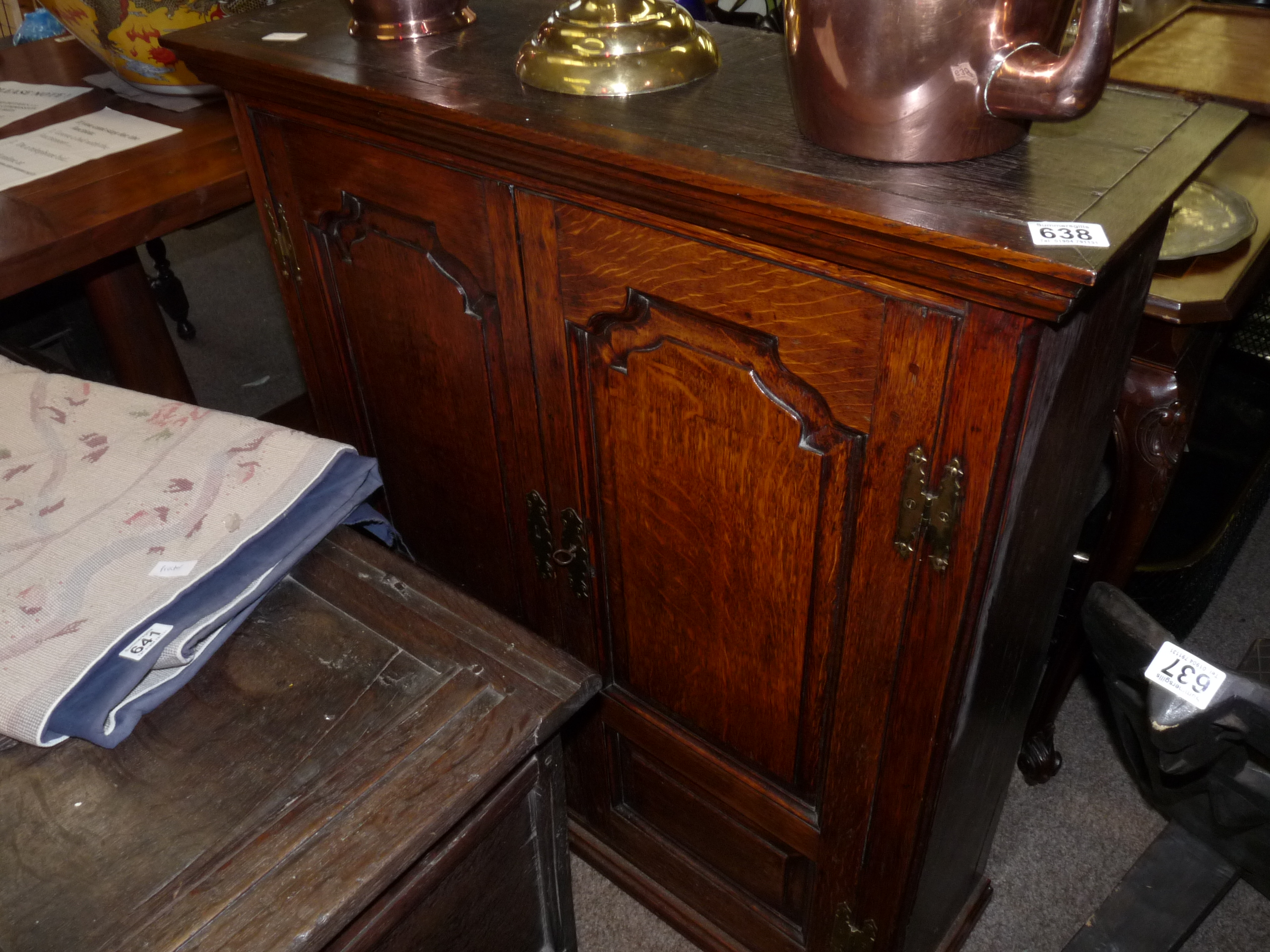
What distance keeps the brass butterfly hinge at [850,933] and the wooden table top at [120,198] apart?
3.68 ft

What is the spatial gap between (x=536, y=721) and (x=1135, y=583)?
1.27 meters

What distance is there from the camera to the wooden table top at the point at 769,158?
0.61 metres

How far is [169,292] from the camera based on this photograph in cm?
273

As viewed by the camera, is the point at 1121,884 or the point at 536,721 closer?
the point at 536,721

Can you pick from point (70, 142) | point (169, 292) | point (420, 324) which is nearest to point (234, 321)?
point (169, 292)

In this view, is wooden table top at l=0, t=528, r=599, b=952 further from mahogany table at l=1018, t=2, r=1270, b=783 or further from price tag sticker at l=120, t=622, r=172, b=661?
mahogany table at l=1018, t=2, r=1270, b=783

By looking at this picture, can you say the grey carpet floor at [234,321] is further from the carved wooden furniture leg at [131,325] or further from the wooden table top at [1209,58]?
the wooden table top at [1209,58]

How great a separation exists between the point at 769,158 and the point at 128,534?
55cm

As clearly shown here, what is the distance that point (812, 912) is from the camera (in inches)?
45.1

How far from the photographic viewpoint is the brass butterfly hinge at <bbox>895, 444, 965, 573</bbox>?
73 centimetres

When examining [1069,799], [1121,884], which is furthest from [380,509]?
[1069,799]

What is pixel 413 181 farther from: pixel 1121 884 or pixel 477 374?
pixel 1121 884

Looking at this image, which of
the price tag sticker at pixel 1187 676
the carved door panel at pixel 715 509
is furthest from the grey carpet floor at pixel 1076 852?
the price tag sticker at pixel 1187 676

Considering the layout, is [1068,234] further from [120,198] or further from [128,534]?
[120,198]
